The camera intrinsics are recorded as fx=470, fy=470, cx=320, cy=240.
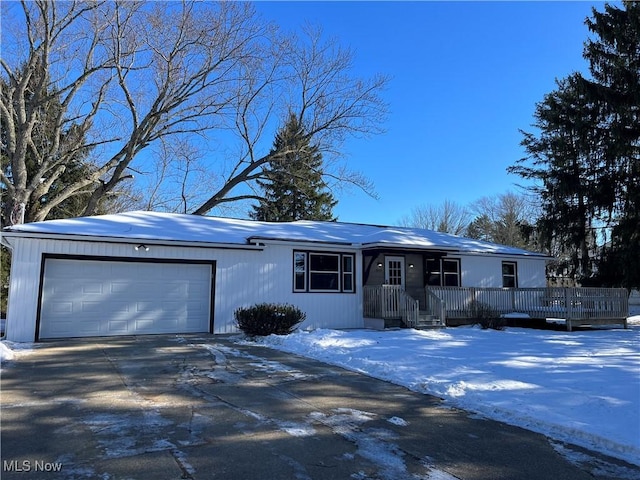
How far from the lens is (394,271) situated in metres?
17.9

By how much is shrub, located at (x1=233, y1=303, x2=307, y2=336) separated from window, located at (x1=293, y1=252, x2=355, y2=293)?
282cm

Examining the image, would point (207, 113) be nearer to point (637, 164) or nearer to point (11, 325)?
point (11, 325)

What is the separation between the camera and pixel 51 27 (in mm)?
20531

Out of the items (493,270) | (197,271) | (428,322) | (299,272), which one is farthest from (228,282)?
(493,270)

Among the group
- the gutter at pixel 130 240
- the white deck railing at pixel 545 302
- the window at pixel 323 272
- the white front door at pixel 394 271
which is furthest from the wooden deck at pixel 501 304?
the gutter at pixel 130 240

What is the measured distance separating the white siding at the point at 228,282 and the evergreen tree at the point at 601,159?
14202mm

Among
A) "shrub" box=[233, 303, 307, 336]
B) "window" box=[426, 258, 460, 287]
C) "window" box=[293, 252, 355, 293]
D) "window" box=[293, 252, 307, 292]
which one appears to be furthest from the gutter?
"window" box=[426, 258, 460, 287]

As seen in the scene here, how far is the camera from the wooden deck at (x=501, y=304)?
52.8 feet

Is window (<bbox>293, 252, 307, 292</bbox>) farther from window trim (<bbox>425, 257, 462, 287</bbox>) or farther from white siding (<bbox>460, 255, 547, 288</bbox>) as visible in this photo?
white siding (<bbox>460, 255, 547, 288</bbox>)

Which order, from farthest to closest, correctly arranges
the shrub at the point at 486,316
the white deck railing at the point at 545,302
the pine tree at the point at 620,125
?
the pine tree at the point at 620,125 < the white deck railing at the point at 545,302 < the shrub at the point at 486,316

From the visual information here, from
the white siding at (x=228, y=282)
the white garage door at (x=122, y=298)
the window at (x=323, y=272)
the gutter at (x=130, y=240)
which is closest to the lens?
the white siding at (x=228, y=282)

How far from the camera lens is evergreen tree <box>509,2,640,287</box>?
70.9ft

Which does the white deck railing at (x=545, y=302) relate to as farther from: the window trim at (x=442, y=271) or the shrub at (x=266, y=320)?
the shrub at (x=266, y=320)

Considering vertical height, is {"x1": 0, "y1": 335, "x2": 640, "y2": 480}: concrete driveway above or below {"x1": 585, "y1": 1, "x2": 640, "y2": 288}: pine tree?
below
